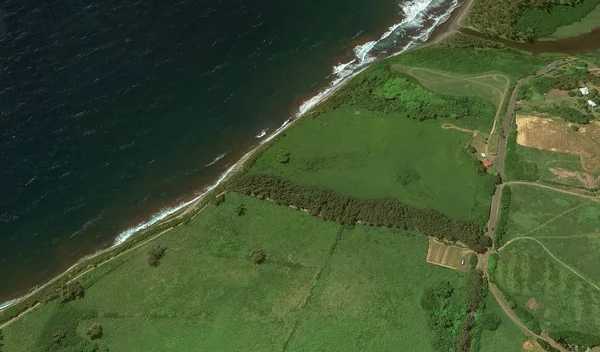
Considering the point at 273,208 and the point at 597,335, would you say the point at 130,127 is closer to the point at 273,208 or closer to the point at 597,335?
the point at 273,208

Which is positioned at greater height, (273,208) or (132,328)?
(273,208)

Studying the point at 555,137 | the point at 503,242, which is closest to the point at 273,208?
the point at 503,242

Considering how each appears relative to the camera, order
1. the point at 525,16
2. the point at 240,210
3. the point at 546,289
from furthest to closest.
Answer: the point at 525,16 → the point at 240,210 → the point at 546,289

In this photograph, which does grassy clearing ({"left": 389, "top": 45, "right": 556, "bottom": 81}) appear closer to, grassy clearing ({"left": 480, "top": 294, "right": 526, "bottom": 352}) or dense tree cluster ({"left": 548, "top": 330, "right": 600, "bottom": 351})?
grassy clearing ({"left": 480, "top": 294, "right": 526, "bottom": 352})

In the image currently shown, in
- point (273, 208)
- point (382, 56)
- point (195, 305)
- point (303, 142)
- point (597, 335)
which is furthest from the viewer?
point (382, 56)

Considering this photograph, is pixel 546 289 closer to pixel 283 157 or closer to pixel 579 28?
pixel 283 157

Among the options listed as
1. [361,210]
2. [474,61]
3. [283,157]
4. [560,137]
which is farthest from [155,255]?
[560,137]
